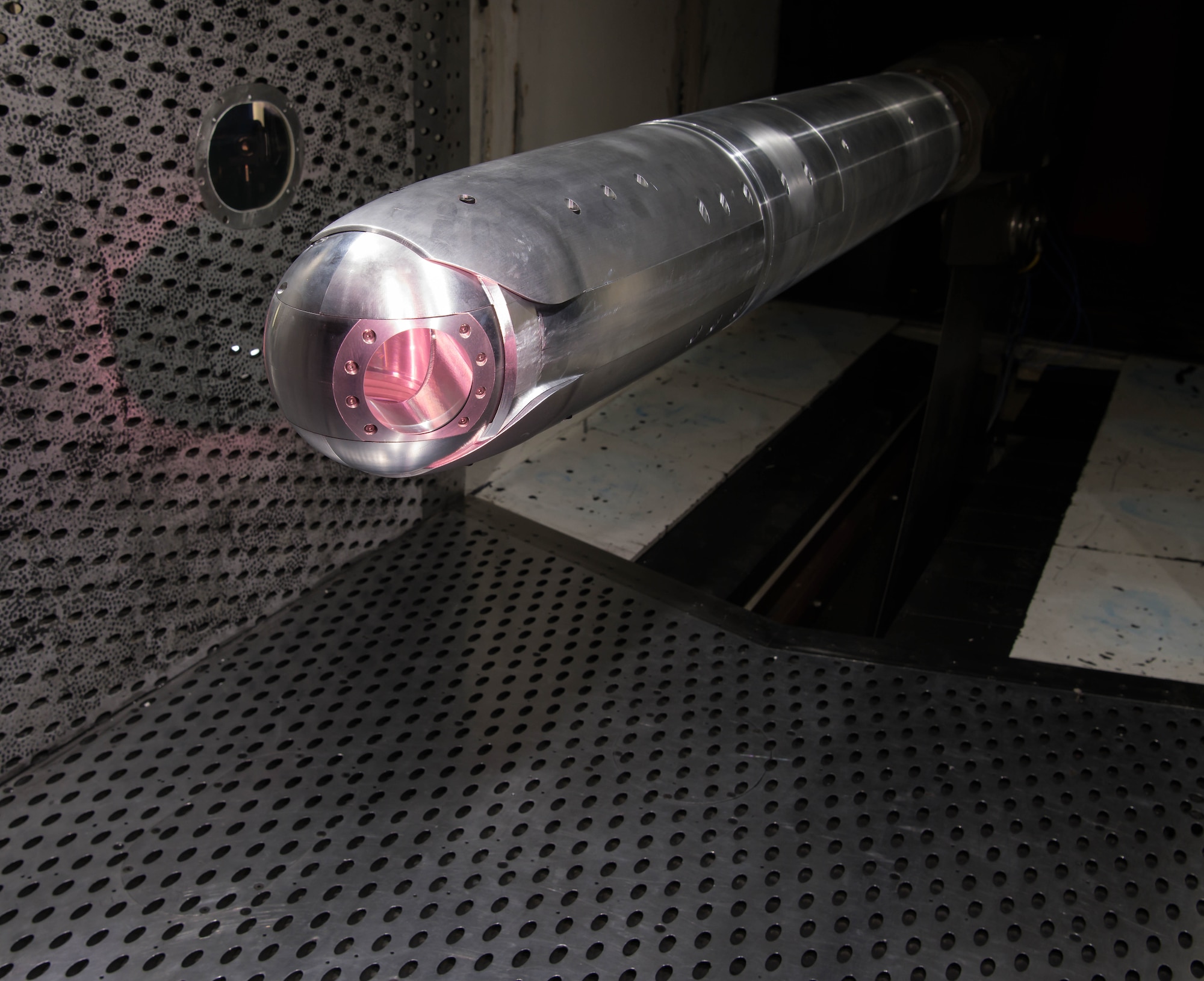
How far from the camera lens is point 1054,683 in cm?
106

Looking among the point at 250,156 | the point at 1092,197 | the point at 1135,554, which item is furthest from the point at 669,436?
the point at 1092,197

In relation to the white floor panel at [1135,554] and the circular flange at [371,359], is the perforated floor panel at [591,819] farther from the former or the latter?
the circular flange at [371,359]

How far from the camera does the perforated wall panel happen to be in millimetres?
829

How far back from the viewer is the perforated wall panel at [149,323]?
2.72ft

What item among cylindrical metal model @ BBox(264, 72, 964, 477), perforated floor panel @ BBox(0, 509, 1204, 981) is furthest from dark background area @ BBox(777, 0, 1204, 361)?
cylindrical metal model @ BBox(264, 72, 964, 477)

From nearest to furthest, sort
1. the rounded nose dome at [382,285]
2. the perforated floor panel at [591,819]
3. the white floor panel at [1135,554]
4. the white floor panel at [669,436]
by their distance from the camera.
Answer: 1. the rounded nose dome at [382,285]
2. the perforated floor panel at [591,819]
3. the white floor panel at [1135,554]
4. the white floor panel at [669,436]

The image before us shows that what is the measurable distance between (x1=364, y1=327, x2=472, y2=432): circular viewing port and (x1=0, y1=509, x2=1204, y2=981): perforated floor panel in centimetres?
45

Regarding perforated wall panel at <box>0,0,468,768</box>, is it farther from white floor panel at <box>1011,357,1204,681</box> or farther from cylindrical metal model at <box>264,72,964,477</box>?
white floor panel at <box>1011,357,1204,681</box>

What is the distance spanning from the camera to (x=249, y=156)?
1.00m

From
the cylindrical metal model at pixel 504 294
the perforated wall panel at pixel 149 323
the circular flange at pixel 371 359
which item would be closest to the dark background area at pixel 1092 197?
the perforated wall panel at pixel 149 323

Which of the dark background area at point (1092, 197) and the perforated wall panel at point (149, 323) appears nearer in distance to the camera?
the perforated wall panel at point (149, 323)

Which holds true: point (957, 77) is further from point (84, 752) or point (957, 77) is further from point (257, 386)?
point (84, 752)

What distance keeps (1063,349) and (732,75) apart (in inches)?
41.0

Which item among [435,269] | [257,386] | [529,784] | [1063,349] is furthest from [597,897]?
[1063,349]
